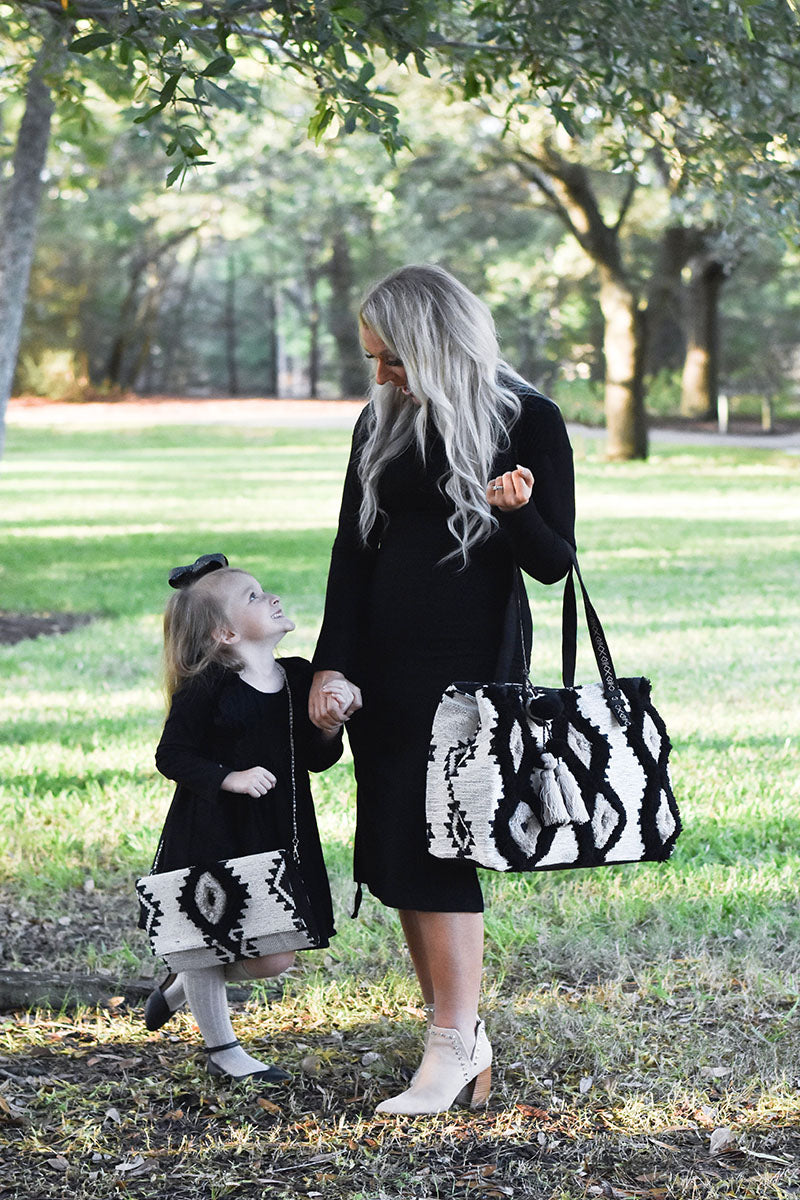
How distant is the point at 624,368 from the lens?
24594mm

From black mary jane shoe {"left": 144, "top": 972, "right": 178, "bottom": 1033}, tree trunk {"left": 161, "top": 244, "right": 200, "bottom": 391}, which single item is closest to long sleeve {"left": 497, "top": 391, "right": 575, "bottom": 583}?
black mary jane shoe {"left": 144, "top": 972, "right": 178, "bottom": 1033}

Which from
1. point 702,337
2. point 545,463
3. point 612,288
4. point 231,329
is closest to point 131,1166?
point 545,463

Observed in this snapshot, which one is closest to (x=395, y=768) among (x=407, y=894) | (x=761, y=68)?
(x=407, y=894)

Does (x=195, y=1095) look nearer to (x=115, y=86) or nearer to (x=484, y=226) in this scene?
(x=115, y=86)

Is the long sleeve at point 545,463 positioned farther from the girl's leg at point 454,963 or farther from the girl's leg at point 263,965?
the girl's leg at point 263,965

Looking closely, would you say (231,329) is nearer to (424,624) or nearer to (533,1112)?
(424,624)

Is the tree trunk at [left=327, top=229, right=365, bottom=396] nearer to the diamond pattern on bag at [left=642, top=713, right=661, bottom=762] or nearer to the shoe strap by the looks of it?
the shoe strap

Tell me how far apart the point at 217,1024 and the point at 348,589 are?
1.11 meters

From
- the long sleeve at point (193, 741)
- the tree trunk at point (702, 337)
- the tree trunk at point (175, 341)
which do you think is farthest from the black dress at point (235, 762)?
the tree trunk at point (175, 341)

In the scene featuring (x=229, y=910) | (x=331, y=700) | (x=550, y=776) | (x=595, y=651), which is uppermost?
(x=595, y=651)

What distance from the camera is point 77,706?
741 centimetres

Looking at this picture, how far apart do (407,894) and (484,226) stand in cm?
3005

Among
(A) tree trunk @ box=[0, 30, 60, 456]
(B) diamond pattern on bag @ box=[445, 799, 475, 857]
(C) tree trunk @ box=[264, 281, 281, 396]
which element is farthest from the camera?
(C) tree trunk @ box=[264, 281, 281, 396]

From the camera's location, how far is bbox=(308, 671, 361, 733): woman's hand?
3254 mm
